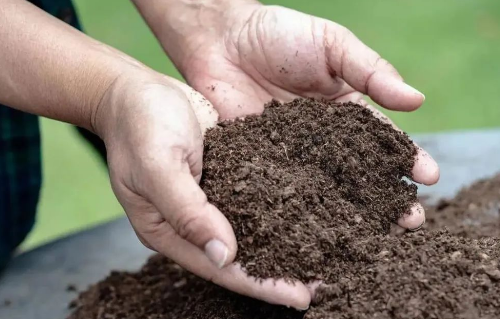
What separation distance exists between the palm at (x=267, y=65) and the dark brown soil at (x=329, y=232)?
5.5 inches

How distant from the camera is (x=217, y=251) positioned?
3.18 feet

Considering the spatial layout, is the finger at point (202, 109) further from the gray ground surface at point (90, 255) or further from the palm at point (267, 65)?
the gray ground surface at point (90, 255)

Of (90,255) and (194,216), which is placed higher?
(194,216)

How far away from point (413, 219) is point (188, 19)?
30.8 inches

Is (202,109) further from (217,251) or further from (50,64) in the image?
(217,251)

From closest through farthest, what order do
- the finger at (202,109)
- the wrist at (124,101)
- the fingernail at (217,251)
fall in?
the fingernail at (217,251)
the wrist at (124,101)
the finger at (202,109)

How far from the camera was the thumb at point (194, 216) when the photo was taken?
971 mm

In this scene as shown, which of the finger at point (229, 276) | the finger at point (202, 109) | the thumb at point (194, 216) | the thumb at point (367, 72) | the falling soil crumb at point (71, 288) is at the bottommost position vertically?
the falling soil crumb at point (71, 288)

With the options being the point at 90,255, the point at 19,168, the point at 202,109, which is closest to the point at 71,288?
the point at 90,255

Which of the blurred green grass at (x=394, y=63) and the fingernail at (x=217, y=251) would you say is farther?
the blurred green grass at (x=394, y=63)

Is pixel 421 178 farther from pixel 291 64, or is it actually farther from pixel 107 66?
pixel 107 66

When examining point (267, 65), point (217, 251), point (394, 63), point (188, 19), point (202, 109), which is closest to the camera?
point (217, 251)

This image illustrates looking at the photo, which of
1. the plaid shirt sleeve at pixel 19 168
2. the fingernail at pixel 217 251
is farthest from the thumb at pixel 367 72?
the plaid shirt sleeve at pixel 19 168

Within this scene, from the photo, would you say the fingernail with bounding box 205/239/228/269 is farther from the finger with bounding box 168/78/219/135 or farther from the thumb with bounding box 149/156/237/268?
the finger with bounding box 168/78/219/135
